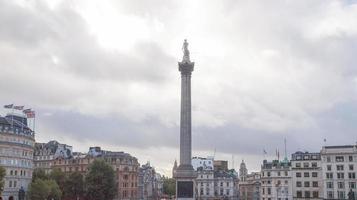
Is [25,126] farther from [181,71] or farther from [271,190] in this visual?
[271,190]

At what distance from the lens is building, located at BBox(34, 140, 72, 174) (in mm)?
173500

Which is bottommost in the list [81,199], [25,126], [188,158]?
[81,199]

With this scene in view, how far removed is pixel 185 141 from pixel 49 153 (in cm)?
7443

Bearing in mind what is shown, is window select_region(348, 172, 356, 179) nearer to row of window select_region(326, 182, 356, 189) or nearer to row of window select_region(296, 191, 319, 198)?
row of window select_region(326, 182, 356, 189)

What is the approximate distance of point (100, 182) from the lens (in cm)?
13612

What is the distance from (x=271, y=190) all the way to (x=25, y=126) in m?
76.7

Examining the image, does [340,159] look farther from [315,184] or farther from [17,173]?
[17,173]

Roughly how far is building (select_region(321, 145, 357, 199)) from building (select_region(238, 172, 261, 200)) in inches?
2254

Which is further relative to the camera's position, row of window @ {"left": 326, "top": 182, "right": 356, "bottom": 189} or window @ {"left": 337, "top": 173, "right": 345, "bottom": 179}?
window @ {"left": 337, "top": 173, "right": 345, "bottom": 179}

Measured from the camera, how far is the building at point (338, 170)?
412 ft

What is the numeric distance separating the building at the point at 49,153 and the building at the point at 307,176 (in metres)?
82.4

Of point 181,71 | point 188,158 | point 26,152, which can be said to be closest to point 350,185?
point 188,158

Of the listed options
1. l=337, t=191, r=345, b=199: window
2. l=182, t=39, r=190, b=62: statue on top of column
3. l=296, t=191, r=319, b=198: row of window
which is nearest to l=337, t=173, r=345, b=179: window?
l=337, t=191, r=345, b=199: window

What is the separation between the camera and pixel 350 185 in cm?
12562
